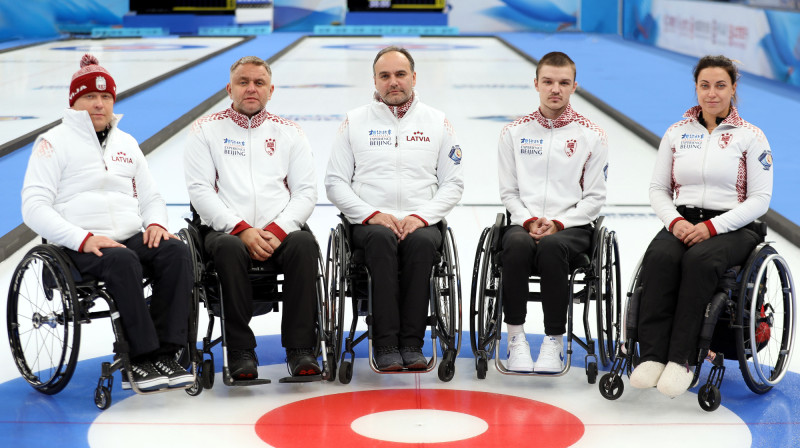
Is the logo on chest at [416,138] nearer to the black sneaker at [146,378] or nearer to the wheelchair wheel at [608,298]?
the wheelchair wheel at [608,298]

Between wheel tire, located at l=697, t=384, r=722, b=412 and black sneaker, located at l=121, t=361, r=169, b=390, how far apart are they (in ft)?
5.51

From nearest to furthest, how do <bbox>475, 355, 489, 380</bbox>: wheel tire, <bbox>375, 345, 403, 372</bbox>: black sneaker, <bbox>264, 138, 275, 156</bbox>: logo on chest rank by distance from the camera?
<bbox>375, 345, 403, 372</bbox>: black sneaker
<bbox>475, 355, 489, 380</bbox>: wheel tire
<bbox>264, 138, 275, 156</bbox>: logo on chest

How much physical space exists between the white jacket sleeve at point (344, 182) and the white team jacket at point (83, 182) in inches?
24.6

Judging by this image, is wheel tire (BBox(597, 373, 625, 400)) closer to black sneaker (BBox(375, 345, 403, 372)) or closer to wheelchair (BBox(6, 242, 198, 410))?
black sneaker (BBox(375, 345, 403, 372))

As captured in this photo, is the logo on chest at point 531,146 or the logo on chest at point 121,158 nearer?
the logo on chest at point 121,158

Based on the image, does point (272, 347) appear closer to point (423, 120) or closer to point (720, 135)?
point (423, 120)

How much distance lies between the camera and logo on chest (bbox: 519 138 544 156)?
11.7 ft

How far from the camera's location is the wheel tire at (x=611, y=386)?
320 centimetres

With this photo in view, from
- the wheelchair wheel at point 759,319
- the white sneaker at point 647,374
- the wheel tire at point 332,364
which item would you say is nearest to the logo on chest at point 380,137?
the wheel tire at point 332,364

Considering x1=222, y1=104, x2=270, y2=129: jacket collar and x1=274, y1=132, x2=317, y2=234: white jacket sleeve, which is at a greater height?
x1=222, y1=104, x2=270, y2=129: jacket collar

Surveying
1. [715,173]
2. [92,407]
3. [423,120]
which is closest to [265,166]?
[423,120]

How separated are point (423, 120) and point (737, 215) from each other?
1.16 meters

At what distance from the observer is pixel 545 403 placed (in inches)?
127

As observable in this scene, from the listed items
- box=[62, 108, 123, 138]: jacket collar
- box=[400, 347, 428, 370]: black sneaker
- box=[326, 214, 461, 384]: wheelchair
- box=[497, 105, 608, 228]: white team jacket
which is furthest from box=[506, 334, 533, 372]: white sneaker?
box=[62, 108, 123, 138]: jacket collar
